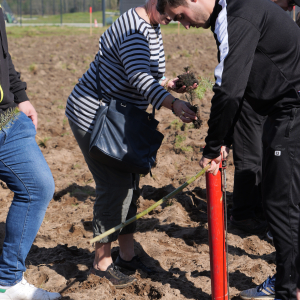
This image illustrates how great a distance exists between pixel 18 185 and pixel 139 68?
1.01m

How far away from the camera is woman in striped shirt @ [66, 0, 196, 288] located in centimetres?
252

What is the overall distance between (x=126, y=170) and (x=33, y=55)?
10994mm

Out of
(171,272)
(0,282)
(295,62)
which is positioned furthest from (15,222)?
(295,62)

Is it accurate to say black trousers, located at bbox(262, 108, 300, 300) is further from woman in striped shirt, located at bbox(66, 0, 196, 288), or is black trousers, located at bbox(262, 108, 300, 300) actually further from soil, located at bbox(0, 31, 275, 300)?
soil, located at bbox(0, 31, 275, 300)

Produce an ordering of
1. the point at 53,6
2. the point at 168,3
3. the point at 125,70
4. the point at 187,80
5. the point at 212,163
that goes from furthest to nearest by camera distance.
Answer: the point at 53,6 < the point at 187,80 < the point at 125,70 < the point at 212,163 < the point at 168,3

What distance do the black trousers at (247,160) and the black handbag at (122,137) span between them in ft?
3.72

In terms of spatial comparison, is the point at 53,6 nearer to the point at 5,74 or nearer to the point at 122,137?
the point at 5,74

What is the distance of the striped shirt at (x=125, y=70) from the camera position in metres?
2.52

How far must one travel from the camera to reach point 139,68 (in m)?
2.52

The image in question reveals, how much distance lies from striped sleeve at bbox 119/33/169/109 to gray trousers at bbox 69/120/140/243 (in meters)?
0.53

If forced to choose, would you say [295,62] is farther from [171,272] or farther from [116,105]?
[171,272]

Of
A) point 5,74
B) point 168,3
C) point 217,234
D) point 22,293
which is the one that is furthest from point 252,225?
point 5,74

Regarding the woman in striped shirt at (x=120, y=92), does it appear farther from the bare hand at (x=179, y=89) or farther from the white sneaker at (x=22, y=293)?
the white sneaker at (x=22, y=293)

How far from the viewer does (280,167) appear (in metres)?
2.29
